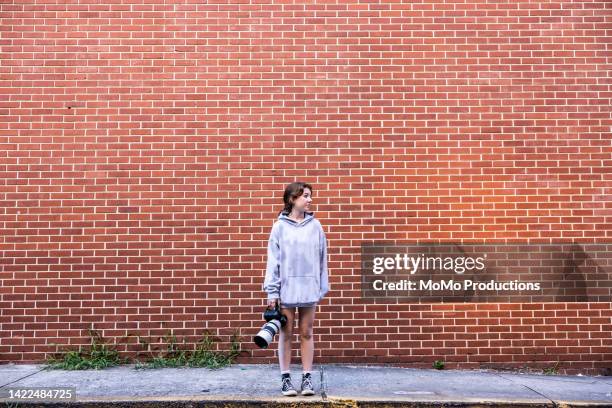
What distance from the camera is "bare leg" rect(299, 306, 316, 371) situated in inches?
178

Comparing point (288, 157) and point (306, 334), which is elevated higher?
point (288, 157)

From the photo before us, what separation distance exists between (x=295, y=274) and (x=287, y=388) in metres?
0.95

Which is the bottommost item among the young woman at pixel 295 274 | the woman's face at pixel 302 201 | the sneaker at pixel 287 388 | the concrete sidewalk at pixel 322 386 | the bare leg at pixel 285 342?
the concrete sidewalk at pixel 322 386

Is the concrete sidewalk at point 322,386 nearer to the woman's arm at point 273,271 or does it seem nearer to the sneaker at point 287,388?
the sneaker at point 287,388

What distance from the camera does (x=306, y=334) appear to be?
4.56 metres

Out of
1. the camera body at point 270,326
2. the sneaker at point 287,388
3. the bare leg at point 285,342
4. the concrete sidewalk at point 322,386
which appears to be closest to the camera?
the camera body at point 270,326

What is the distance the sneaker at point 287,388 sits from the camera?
172 inches

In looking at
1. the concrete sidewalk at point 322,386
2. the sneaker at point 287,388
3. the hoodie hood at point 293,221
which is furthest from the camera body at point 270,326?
the hoodie hood at point 293,221

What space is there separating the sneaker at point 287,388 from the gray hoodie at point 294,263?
2.14 feet

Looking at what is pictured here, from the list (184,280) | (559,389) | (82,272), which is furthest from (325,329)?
(82,272)

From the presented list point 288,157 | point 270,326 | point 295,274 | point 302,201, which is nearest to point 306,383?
point 270,326

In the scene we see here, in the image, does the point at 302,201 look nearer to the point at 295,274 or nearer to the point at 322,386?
the point at 295,274

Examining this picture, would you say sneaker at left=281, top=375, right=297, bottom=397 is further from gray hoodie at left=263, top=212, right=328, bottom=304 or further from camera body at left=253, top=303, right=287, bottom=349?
gray hoodie at left=263, top=212, right=328, bottom=304

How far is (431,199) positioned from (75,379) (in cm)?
411
